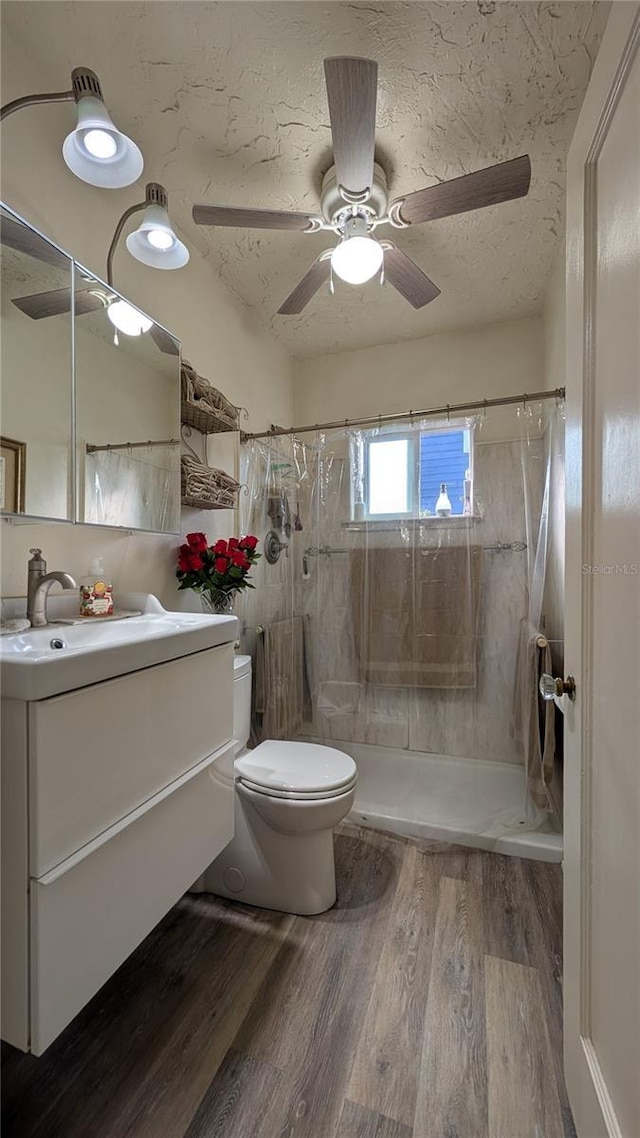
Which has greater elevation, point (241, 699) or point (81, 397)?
point (81, 397)

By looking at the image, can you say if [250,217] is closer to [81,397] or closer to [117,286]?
[117,286]

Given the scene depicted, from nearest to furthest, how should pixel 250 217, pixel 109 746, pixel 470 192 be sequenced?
pixel 109 746, pixel 470 192, pixel 250 217

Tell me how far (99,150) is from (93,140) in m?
0.02

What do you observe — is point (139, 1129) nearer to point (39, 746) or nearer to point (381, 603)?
point (39, 746)

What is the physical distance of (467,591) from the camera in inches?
83.5

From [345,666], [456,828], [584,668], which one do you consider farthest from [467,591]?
[584,668]

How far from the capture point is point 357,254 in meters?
1.40

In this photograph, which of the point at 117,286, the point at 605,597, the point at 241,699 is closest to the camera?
the point at 605,597

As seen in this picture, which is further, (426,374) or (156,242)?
(426,374)

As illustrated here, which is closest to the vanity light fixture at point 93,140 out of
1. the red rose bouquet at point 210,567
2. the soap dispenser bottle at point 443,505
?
the red rose bouquet at point 210,567

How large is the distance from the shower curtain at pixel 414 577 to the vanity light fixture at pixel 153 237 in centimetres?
91

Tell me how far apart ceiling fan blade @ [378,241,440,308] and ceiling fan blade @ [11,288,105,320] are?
3.18ft

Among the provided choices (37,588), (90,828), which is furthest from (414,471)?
(90,828)

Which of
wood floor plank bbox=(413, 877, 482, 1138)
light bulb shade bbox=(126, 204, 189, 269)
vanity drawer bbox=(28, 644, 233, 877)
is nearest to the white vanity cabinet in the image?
vanity drawer bbox=(28, 644, 233, 877)
